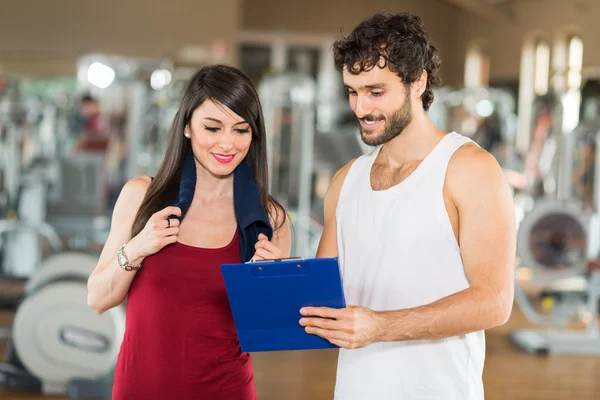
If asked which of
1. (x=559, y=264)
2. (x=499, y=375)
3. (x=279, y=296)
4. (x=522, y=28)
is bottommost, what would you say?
(x=499, y=375)

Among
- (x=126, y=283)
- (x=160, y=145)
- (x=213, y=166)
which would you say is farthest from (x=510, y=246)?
(x=160, y=145)

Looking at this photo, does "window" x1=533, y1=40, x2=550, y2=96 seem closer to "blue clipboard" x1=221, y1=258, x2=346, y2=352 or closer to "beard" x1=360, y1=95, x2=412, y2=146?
"beard" x1=360, y1=95, x2=412, y2=146

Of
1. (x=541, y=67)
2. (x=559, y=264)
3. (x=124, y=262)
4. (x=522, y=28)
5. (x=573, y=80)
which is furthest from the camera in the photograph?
(x=522, y=28)

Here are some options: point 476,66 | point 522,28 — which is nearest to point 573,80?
point 522,28

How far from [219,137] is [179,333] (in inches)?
17.4

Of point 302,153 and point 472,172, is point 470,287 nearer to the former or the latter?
point 472,172

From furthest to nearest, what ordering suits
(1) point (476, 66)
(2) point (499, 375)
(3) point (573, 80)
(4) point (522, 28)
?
1. (1) point (476, 66)
2. (4) point (522, 28)
3. (3) point (573, 80)
4. (2) point (499, 375)

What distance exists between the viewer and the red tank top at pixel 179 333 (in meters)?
1.88

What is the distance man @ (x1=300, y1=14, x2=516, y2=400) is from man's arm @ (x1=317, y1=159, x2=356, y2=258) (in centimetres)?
8

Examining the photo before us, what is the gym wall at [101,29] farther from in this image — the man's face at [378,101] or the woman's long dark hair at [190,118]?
the man's face at [378,101]

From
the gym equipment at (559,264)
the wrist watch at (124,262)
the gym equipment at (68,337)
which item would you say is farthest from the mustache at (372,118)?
the gym equipment at (559,264)

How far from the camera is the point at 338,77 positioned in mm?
16266

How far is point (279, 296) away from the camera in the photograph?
5.39 ft

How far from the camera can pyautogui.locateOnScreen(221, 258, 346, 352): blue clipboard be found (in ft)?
5.21
